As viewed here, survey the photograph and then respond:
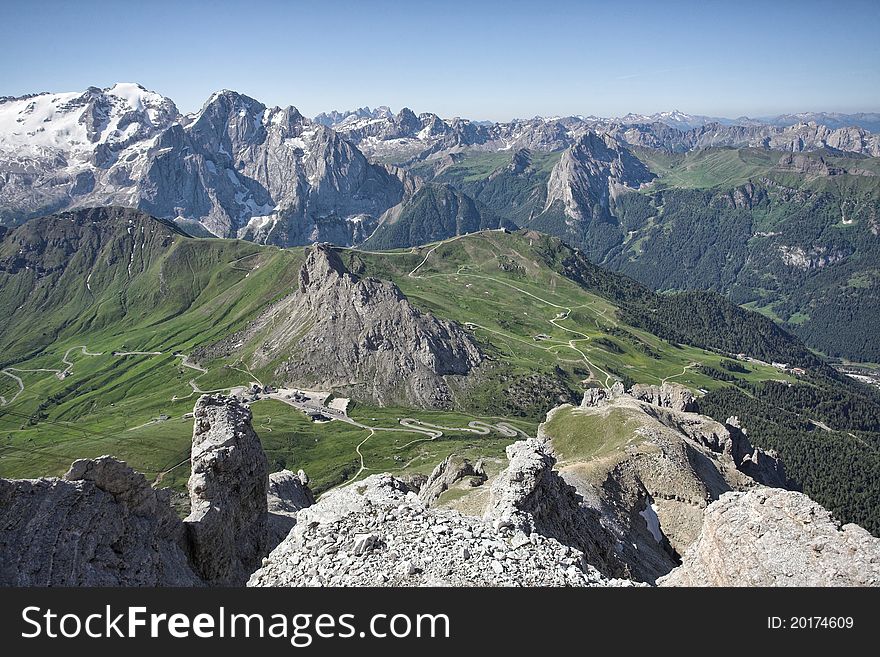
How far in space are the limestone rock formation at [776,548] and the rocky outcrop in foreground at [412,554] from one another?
536 inches

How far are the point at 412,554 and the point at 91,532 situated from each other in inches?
864

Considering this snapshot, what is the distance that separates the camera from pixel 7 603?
24734mm

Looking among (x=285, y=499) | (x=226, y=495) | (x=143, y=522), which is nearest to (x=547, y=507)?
(x=226, y=495)

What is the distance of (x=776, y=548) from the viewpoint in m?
40.2

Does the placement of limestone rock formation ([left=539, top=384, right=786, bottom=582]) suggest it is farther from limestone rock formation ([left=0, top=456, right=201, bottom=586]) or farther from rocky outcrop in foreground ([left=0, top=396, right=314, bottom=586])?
limestone rock formation ([left=0, top=456, right=201, bottom=586])

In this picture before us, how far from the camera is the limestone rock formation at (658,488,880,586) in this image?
1449 inches

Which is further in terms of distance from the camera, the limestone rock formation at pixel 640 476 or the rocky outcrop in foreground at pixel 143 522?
the limestone rock formation at pixel 640 476

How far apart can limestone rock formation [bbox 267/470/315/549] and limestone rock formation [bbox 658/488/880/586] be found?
44.1 metres

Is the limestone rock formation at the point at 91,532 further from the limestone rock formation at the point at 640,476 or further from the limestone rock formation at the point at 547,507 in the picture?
the limestone rock formation at the point at 640,476

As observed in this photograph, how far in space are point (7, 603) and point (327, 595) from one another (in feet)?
45.3

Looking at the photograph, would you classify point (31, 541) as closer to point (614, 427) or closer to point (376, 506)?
point (376, 506)

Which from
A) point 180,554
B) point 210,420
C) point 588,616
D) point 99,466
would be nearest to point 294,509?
point 210,420

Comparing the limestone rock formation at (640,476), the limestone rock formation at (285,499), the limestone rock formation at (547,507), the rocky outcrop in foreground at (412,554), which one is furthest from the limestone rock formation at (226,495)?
the limestone rock formation at (640,476)

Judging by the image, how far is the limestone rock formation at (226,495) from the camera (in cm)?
4922
